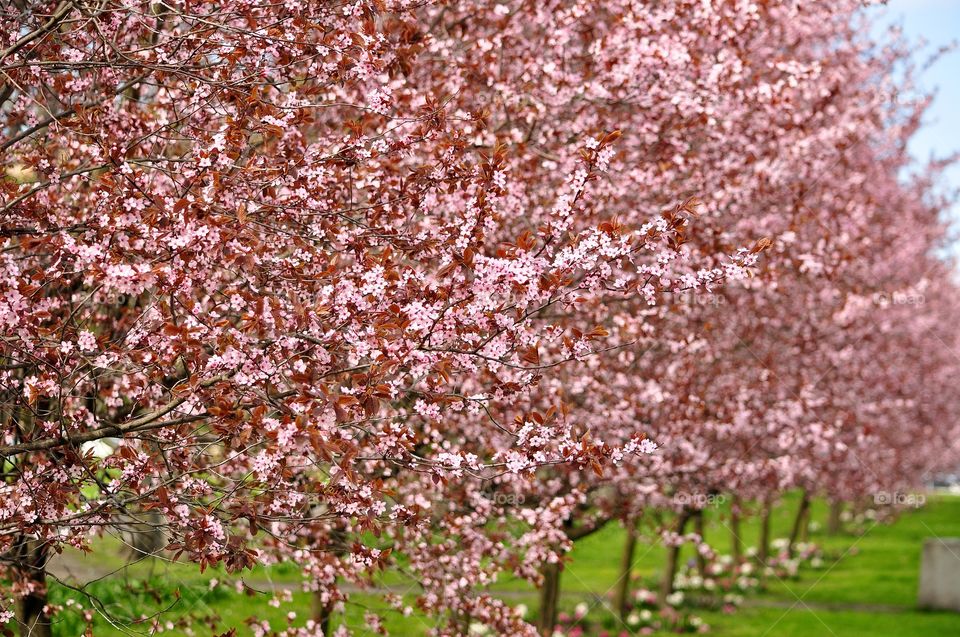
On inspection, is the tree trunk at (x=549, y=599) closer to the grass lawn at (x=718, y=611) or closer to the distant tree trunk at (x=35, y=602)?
the grass lawn at (x=718, y=611)

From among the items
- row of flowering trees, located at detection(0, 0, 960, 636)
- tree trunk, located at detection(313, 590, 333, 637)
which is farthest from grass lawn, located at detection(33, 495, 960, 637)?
row of flowering trees, located at detection(0, 0, 960, 636)

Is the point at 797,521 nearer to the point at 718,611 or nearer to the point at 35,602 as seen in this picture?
the point at 718,611

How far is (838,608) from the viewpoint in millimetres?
19750

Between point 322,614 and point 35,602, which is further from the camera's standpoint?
point 322,614

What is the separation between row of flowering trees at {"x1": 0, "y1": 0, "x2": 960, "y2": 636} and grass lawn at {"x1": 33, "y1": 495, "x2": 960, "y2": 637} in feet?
5.97

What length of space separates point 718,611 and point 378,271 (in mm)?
15882

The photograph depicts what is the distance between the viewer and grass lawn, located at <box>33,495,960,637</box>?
11516 mm

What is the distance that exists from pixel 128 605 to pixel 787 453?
31.5 ft

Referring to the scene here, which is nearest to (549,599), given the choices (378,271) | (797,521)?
(378,271)

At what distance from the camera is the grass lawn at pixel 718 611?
11.5 m

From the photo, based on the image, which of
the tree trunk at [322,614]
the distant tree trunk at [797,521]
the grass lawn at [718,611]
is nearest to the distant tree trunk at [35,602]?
the grass lawn at [718,611]

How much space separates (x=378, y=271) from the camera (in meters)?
5.16

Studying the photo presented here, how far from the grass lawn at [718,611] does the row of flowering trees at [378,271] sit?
1819 mm

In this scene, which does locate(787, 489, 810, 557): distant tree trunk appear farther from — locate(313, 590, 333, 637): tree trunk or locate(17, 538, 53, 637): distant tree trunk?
locate(17, 538, 53, 637): distant tree trunk
